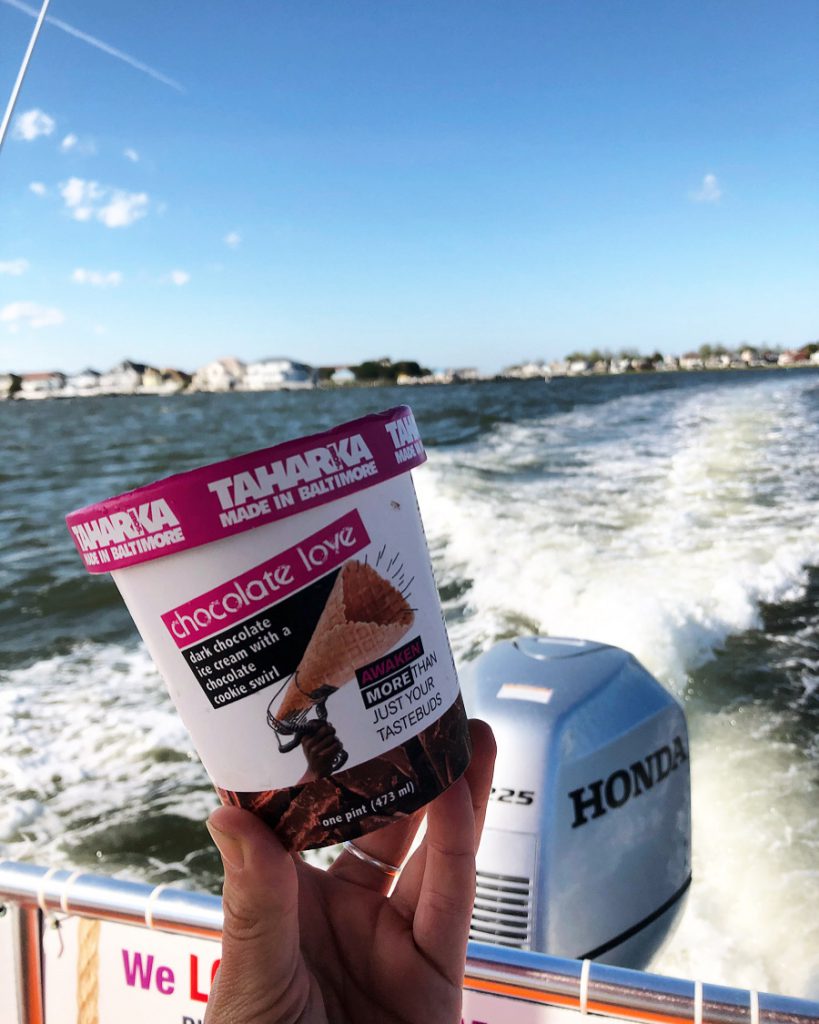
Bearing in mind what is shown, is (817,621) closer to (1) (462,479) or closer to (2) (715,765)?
(2) (715,765)

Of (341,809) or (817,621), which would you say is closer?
(341,809)

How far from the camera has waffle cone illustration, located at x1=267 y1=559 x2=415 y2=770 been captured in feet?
2.99

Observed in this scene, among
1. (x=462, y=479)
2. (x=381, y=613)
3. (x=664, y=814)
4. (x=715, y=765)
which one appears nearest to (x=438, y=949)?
(x=381, y=613)

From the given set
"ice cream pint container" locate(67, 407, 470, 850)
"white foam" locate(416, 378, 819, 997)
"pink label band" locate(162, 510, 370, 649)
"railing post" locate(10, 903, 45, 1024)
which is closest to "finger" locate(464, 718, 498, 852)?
"ice cream pint container" locate(67, 407, 470, 850)

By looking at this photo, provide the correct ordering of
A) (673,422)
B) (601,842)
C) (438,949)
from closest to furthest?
(438,949) → (601,842) → (673,422)

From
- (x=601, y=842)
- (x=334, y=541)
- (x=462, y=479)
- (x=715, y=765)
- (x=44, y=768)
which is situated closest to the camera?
(x=334, y=541)

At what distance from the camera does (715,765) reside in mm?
4469

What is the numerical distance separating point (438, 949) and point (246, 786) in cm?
37

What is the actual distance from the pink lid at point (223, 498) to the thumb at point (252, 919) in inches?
13.0

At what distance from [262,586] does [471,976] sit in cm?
105

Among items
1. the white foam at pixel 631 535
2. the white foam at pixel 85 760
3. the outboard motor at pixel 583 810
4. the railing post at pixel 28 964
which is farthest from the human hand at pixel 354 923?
the white foam at pixel 631 535

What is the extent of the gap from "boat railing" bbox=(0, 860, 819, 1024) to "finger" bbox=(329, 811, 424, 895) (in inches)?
15.1

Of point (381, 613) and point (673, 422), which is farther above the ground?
point (381, 613)

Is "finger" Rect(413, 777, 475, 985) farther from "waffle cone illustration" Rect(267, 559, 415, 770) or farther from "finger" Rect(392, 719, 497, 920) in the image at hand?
"waffle cone illustration" Rect(267, 559, 415, 770)
